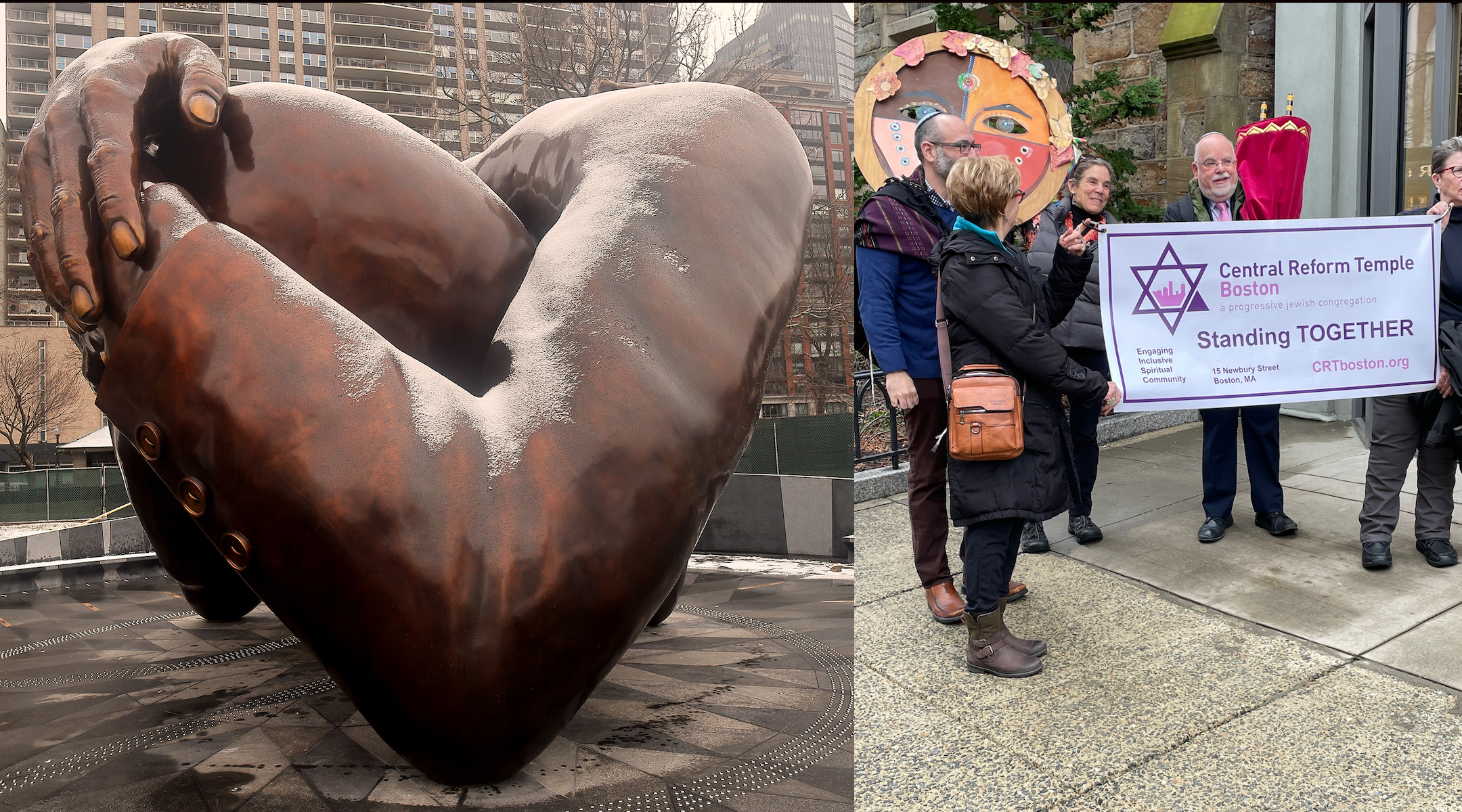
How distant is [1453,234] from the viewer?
413cm

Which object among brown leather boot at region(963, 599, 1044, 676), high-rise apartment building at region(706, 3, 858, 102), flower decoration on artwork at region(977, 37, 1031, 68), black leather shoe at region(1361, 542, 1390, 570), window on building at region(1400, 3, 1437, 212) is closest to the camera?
high-rise apartment building at region(706, 3, 858, 102)

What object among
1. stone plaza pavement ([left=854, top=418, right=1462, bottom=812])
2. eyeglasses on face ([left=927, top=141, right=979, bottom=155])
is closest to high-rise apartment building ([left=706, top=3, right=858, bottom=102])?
stone plaza pavement ([left=854, top=418, right=1462, bottom=812])

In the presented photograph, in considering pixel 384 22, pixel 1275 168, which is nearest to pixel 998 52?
pixel 1275 168

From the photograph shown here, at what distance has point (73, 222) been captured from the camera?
1273 mm

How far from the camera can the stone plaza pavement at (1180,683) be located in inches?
97.0

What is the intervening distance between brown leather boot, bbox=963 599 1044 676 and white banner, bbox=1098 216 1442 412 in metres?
1.42

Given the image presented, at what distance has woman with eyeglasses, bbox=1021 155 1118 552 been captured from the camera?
14.8ft

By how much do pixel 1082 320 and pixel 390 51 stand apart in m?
3.67

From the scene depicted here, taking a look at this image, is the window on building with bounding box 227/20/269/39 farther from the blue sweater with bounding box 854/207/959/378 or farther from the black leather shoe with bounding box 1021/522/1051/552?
the black leather shoe with bounding box 1021/522/1051/552

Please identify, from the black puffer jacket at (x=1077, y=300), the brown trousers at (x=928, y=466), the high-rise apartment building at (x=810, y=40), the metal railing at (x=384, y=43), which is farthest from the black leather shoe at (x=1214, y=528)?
the metal railing at (x=384, y=43)

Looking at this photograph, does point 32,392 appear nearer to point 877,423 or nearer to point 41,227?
point 41,227

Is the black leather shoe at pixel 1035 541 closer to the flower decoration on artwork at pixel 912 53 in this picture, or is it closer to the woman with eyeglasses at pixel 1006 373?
the woman with eyeglasses at pixel 1006 373

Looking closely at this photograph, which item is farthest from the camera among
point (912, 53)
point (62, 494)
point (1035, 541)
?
point (912, 53)

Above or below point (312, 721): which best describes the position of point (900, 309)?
above
